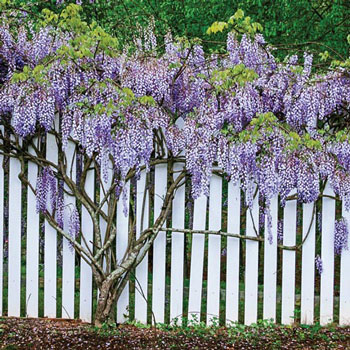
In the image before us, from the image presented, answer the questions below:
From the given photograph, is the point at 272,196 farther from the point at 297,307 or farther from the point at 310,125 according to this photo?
the point at 297,307

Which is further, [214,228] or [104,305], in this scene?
[214,228]

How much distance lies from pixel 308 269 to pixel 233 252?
0.66 meters

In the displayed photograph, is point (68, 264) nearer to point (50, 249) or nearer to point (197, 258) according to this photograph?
point (50, 249)

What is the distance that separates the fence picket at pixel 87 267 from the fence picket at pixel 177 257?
0.69m

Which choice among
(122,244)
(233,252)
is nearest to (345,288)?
(233,252)

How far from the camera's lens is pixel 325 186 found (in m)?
4.49

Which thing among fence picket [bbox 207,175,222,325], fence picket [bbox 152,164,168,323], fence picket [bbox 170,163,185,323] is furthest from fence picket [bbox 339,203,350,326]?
fence picket [bbox 152,164,168,323]

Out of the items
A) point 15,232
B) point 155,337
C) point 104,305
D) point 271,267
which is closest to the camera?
point 155,337

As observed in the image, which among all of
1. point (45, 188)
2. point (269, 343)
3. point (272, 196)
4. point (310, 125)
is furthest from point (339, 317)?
point (45, 188)

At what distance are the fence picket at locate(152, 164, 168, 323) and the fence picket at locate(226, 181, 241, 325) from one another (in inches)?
21.2

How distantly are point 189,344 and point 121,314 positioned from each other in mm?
788

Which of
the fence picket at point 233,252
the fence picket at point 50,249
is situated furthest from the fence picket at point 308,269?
the fence picket at point 50,249

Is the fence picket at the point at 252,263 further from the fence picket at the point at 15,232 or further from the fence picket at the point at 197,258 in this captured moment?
the fence picket at the point at 15,232

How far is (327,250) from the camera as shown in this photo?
4.51 meters
